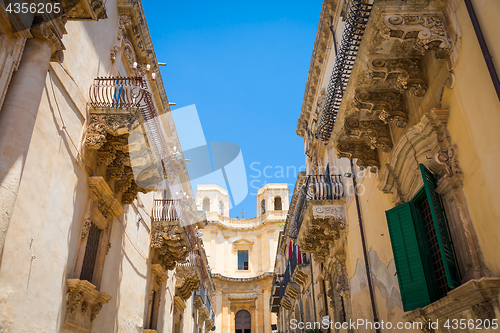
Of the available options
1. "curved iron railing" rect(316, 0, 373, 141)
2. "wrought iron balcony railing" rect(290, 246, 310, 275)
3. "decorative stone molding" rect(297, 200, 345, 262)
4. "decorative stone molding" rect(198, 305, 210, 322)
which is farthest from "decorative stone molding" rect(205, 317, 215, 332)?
"curved iron railing" rect(316, 0, 373, 141)

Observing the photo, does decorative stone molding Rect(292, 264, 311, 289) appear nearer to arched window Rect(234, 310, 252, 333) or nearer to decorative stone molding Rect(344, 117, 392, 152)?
decorative stone molding Rect(344, 117, 392, 152)

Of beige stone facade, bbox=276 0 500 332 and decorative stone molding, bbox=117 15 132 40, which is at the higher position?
decorative stone molding, bbox=117 15 132 40

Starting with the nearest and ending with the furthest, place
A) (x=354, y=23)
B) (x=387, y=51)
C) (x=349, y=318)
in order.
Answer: (x=387, y=51) → (x=354, y=23) → (x=349, y=318)

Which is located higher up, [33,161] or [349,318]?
[33,161]

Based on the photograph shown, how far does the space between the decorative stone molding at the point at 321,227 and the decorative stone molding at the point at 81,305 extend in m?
5.33

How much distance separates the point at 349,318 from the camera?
10.1 m

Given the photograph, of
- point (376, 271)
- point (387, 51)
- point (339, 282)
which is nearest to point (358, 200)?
point (376, 271)

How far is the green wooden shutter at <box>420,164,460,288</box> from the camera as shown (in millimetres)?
4605

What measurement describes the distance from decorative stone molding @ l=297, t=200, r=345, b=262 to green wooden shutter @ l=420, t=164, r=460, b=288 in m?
5.03

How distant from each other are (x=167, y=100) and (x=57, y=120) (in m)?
7.47

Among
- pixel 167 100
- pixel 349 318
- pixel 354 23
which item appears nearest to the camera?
pixel 354 23

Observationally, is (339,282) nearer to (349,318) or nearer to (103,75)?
(349,318)

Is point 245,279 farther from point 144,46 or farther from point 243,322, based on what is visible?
point 144,46

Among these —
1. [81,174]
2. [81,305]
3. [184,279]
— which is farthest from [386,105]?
[184,279]
